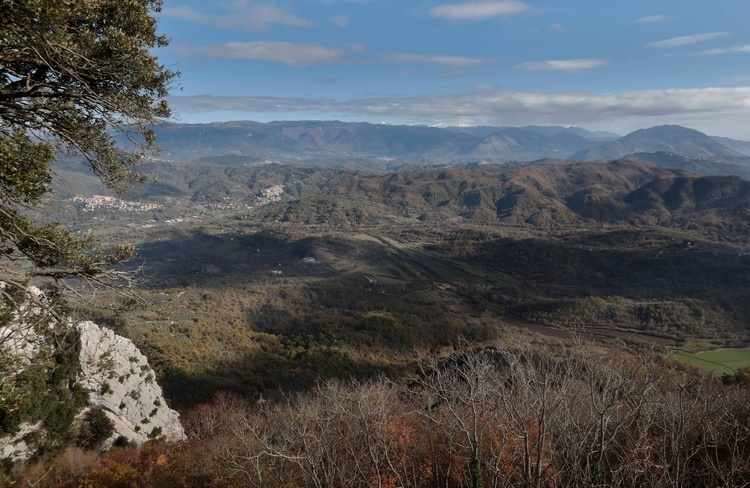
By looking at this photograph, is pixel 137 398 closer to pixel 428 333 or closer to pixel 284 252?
pixel 428 333

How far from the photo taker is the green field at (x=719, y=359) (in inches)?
2467

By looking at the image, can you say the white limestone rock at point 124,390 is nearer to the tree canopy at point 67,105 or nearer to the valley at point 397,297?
the valley at point 397,297

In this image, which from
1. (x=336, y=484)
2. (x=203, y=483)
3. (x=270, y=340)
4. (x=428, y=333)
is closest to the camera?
(x=336, y=484)

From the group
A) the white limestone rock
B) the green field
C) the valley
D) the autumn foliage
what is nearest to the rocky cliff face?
the white limestone rock

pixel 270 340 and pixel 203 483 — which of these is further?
pixel 270 340

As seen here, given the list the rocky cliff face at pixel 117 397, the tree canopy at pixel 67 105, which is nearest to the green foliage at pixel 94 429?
the rocky cliff face at pixel 117 397

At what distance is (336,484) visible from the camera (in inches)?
577

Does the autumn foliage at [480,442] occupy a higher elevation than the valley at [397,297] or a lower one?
higher

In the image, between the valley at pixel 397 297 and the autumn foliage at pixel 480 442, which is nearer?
the autumn foliage at pixel 480 442

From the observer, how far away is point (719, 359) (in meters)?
67.6

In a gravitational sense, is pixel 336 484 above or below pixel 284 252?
above

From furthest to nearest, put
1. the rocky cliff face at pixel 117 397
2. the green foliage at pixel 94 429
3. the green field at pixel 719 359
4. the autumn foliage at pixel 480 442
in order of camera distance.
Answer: the green field at pixel 719 359 < the green foliage at pixel 94 429 < the rocky cliff face at pixel 117 397 < the autumn foliage at pixel 480 442

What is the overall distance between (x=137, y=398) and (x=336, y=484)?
18.7 meters

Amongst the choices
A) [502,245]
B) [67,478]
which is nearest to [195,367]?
[67,478]
